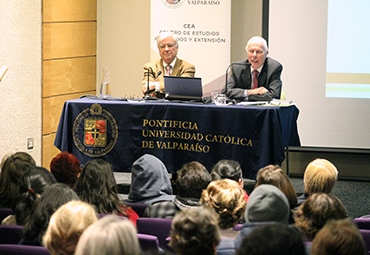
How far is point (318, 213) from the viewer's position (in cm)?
240

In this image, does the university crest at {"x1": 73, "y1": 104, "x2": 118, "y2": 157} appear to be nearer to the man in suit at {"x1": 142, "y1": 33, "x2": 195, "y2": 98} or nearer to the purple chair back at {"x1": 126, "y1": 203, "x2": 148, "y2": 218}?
the man in suit at {"x1": 142, "y1": 33, "x2": 195, "y2": 98}

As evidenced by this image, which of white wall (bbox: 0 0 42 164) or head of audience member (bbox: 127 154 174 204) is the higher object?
white wall (bbox: 0 0 42 164)

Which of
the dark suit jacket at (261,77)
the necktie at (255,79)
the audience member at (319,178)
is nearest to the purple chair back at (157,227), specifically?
the audience member at (319,178)

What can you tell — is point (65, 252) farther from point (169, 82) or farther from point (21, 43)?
point (21, 43)

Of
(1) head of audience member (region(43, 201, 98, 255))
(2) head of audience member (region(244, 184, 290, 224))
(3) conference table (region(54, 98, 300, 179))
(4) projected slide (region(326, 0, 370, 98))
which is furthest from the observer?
(4) projected slide (region(326, 0, 370, 98))

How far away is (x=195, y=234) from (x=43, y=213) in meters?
0.76

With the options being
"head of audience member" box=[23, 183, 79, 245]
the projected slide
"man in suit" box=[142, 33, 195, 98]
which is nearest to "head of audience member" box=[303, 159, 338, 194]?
"head of audience member" box=[23, 183, 79, 245]

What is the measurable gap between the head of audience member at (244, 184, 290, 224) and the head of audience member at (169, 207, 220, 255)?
411 mm

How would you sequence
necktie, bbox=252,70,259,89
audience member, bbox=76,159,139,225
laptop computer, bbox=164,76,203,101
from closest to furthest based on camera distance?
audience member, bbox=76,159,139,225 → laptop computer, bbox=164,76,203,101 → necktie, bbox=252,70,259,89

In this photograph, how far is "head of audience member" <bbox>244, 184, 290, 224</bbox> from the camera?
2.26 m

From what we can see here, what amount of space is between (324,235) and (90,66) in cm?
594

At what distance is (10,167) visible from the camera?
3.12 m

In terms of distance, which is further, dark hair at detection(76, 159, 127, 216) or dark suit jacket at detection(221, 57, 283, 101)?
dark suit jacket at detection(221, 57, 283, 101)

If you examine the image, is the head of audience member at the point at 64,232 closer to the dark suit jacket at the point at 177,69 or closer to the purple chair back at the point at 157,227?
the purple chair back at the point at 157,227
